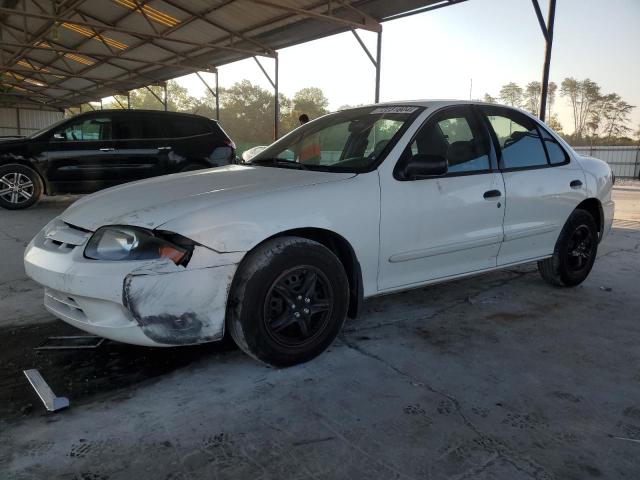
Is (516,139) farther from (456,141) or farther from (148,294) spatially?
(148,294)

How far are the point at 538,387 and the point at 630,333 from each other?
127cm

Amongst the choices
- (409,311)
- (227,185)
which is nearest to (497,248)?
(409,311)

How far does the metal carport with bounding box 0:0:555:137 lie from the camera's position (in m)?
9.68

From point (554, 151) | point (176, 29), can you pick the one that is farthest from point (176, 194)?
point (176, 29)

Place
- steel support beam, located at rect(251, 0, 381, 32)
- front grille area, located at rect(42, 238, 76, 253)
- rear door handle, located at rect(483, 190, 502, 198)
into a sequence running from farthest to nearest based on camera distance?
steel support beam, located at rect(251, 0, 381, 32) < rear door handle, located at rect(483, 190, 502, 198) < front grille area, located at rect(42, 238, 76, 253)

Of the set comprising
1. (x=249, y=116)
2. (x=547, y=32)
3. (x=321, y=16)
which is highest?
(x=249, y=116)

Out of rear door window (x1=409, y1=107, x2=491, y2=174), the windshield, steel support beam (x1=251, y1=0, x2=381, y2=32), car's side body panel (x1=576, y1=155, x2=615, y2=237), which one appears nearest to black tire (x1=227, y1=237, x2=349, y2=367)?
the windshield

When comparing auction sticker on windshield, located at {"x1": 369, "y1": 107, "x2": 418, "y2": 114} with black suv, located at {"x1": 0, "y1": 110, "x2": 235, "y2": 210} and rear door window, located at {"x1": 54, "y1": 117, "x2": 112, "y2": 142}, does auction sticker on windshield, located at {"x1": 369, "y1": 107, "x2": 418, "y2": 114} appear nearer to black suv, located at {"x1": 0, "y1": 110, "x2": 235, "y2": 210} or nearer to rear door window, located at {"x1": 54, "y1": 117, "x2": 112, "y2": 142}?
black suv, located at {"x1": 0, "y1": 110, "x2": 235, "y2": 210}

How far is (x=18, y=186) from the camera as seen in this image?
8102mm

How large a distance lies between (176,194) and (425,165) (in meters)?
1.44

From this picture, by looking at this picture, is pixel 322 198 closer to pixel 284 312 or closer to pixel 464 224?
pixel 284 312

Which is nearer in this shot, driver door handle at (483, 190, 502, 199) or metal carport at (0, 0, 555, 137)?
driver door handle at (483, 190, 502, 199)

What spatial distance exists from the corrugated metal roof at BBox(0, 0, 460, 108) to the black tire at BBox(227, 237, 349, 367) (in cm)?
725

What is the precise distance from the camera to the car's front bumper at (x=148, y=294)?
2.21 m
